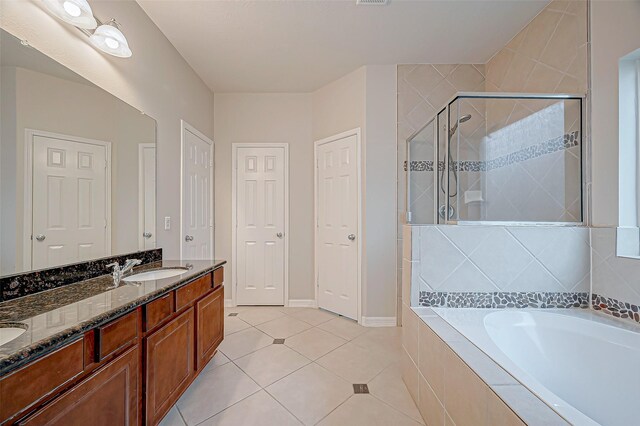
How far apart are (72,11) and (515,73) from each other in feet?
10.2

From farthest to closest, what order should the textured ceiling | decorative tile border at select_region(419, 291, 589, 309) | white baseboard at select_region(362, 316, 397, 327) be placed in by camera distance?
1. white baseboard at select_region(362, 316, 397, 327)
2. the textured ceiling
3. decorative tile border at select_region(419, 291, 589, 309)

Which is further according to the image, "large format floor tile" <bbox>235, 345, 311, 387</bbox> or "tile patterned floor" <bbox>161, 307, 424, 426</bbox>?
"large format floor tile" <bbox>235, 345, 311, 387</bbox>

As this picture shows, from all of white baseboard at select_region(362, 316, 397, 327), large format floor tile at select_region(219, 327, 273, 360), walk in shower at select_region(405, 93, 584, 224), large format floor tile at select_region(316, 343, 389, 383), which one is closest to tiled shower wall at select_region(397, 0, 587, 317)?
walk in shower at select_region(405, 93, 584, 224)

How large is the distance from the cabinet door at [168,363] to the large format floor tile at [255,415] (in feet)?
0.85

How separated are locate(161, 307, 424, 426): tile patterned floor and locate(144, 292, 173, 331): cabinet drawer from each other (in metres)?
0.62

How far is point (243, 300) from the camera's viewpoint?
3184 mm

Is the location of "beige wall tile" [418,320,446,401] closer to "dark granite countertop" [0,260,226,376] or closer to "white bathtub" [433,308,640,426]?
"white bathtub" [433,308,640,426]

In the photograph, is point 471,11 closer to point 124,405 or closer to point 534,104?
point 534,104

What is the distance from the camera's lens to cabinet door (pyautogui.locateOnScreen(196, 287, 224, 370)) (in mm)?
1670

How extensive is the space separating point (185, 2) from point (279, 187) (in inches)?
73.5

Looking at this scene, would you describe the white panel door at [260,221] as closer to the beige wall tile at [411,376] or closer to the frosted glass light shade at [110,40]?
the frosted glass light shade at [110,40]

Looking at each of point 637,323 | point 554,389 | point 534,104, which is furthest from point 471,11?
point 554,389

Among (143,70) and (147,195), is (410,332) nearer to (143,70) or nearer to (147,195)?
(147,195)

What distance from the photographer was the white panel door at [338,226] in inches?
110
